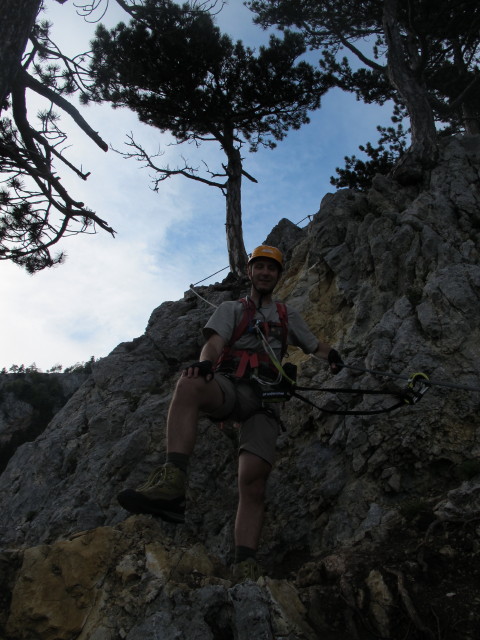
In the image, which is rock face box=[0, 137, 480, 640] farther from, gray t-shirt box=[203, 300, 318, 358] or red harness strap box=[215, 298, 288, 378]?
red harness strap box=[215, 298, 288, 378]

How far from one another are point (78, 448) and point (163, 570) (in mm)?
4045

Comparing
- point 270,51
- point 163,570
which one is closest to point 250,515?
point 163,570

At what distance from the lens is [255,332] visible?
4703mm

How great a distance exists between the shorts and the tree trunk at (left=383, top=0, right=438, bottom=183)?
6962 mm

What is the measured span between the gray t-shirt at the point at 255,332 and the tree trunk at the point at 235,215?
283 inches

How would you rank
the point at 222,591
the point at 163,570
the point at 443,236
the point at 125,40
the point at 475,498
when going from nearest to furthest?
the point at 222,591 → the point at 163,570 → the point at 475,498 → the point at 443,236 → the point at 125,40

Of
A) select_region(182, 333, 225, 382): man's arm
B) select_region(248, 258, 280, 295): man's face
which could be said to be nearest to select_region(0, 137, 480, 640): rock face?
select_region(248, 258, 280, 295): man's face

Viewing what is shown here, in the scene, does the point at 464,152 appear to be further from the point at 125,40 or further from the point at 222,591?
the point at 222,591

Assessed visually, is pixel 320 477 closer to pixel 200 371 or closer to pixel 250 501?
pixel 250 501

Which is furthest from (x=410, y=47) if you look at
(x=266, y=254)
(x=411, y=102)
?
(x=266, y=254)

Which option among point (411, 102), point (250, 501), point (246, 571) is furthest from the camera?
point (411, 102)

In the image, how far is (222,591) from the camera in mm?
3158

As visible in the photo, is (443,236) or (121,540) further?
(443,236)

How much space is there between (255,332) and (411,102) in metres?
9.30
